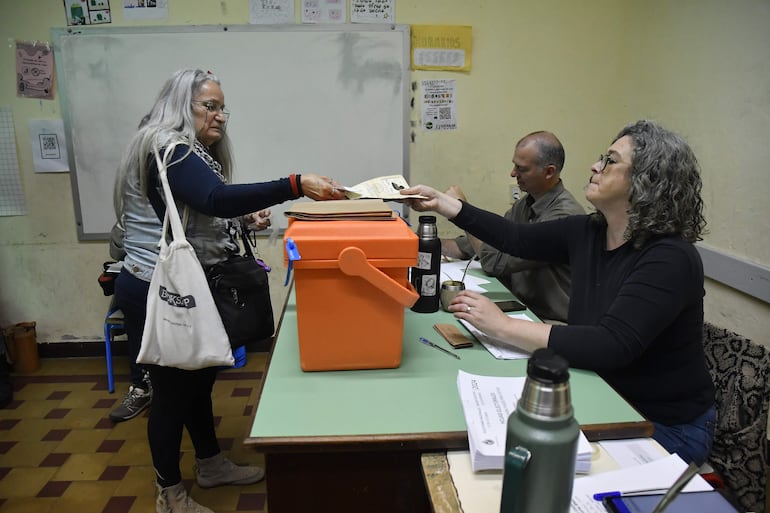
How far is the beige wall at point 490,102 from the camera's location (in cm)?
263

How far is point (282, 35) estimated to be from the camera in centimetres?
271

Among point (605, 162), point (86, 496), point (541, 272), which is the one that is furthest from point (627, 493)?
point (86, 496)

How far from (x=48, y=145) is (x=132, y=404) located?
5.12 ft

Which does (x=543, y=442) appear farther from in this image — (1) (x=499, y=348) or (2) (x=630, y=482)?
(1) (x=499, y=348)

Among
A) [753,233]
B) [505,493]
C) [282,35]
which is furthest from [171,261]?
[753,233]

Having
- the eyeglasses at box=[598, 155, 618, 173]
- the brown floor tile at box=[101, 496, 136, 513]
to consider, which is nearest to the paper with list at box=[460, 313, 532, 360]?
the eyeglasses at box=[598, 155, 618, 173]

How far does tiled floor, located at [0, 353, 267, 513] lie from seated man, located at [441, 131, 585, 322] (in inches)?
47.7

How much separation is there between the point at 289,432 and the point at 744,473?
113 cm

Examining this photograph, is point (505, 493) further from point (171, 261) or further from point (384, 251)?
point (171, 261)

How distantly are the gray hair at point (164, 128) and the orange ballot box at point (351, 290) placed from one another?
0.54m

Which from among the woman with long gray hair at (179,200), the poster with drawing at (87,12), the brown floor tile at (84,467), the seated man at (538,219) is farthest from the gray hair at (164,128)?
the poster with drawing at (87,12)

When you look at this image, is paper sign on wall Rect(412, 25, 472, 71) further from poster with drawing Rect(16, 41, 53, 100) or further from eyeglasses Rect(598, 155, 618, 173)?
poster with drawing Rect(16, 41, 53, 100)

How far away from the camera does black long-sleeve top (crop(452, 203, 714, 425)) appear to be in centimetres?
112

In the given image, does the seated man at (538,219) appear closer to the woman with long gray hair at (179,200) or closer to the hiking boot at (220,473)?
the woman with long gray hair at (179,200)
